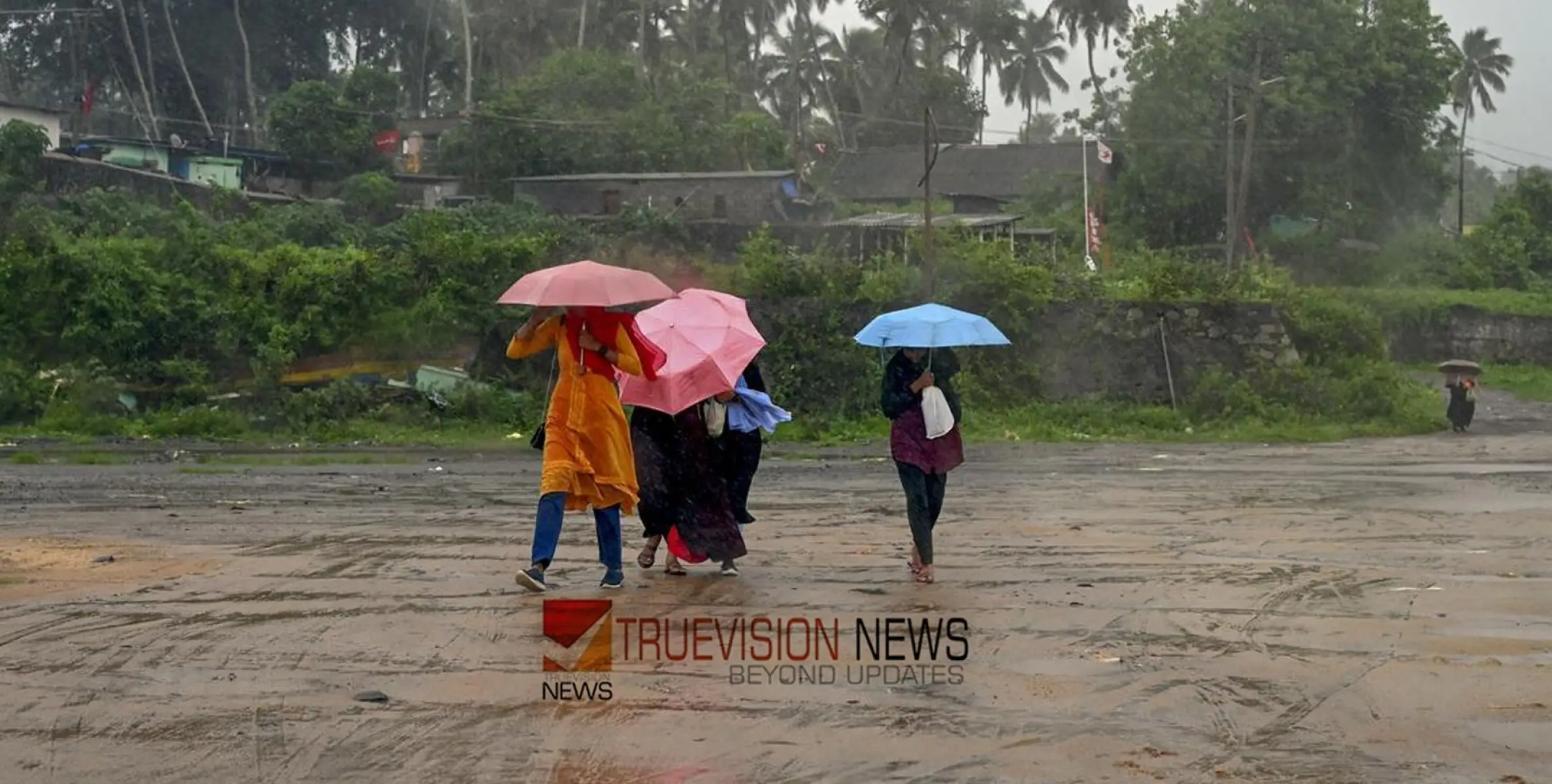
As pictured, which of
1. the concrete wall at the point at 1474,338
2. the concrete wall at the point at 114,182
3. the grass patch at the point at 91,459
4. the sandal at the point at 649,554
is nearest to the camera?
the sandal at the point at 649,554

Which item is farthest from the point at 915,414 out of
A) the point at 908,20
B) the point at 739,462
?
the point at 908,20

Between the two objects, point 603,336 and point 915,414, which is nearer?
point 603,336

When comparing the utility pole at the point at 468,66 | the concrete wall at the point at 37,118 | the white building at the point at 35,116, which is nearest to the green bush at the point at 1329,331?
the white building at the point at 35,116

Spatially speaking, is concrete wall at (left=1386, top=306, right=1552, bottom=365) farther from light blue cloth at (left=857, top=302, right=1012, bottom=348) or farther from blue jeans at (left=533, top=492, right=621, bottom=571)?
blue jeans at (left=533, top=492, right=621, bottom=571)

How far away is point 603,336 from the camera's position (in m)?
9.18

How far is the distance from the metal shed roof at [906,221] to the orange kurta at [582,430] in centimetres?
2629

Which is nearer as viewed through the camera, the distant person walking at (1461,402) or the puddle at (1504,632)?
the puddle at (1504,632)

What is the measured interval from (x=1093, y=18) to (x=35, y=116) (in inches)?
1594

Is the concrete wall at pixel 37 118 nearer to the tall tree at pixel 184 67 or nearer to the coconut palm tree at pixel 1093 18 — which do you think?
the tall tree at pixel 184 67

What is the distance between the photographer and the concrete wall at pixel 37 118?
44125mm

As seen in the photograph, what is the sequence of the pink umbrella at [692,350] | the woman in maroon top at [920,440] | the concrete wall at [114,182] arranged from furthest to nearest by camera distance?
1. the concrete wall at [114,182]
2. the woman in maroon top at [920,440]
3. the pink umbrella at [692,350]

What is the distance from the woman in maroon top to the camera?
984 centimetres

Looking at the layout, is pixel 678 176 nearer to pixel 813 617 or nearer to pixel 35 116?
pixel 35 116

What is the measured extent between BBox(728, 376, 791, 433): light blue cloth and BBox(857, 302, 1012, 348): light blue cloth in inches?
29.1
